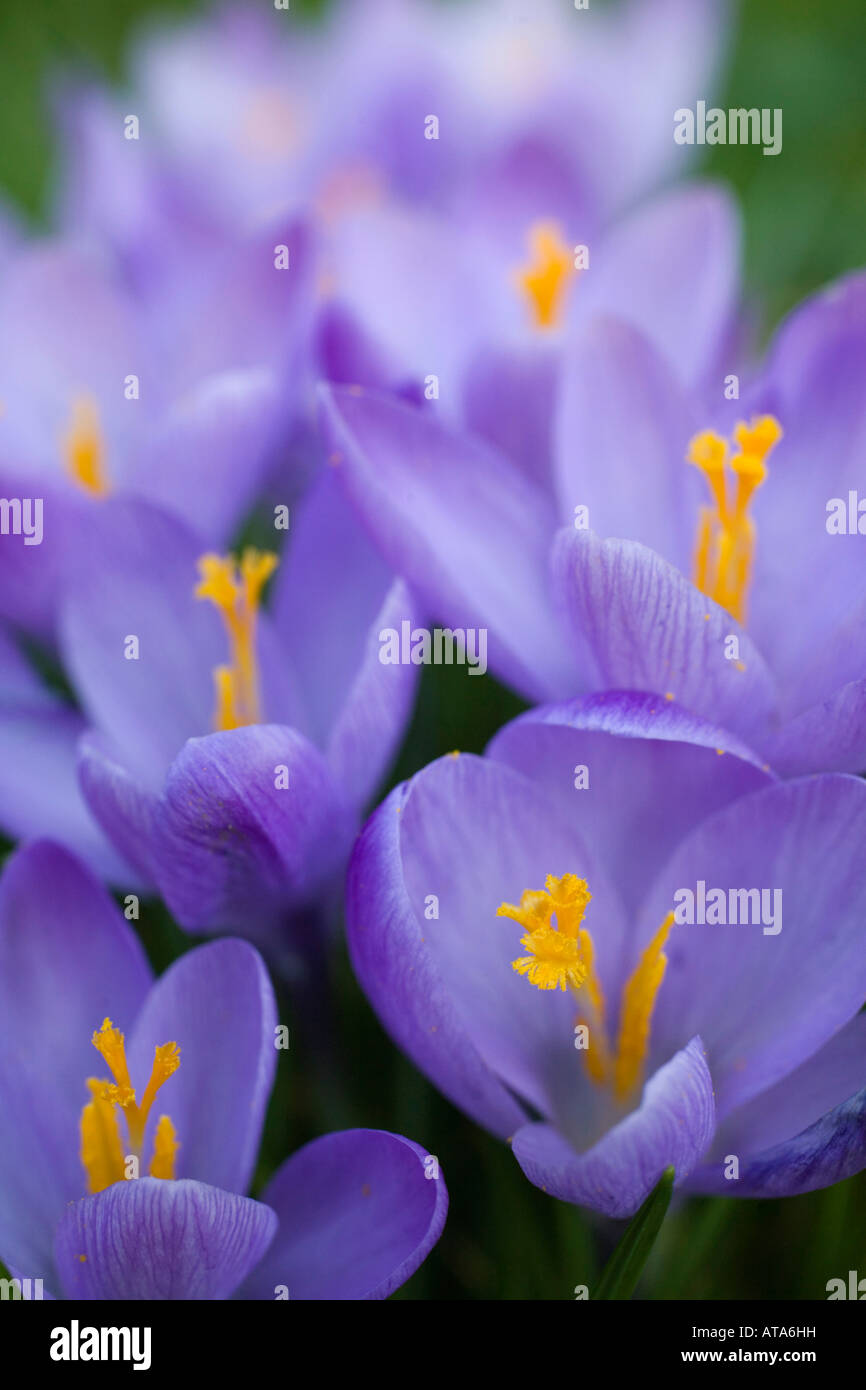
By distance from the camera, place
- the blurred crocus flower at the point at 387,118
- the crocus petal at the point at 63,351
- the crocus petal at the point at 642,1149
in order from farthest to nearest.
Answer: the blurred crocus flower at the point at 387,118, the crocus petal at the point at 63,351, the crocus petal at the point at 642,1149

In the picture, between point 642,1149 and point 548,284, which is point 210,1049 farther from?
point 548,284

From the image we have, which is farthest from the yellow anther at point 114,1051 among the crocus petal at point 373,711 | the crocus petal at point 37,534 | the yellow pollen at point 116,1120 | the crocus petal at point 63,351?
the crocus petal at point 63,351

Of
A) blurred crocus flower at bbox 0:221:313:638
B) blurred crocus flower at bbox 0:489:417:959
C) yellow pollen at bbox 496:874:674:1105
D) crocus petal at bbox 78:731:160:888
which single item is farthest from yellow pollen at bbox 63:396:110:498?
yellow pollen at bbox 496:874:674:1105

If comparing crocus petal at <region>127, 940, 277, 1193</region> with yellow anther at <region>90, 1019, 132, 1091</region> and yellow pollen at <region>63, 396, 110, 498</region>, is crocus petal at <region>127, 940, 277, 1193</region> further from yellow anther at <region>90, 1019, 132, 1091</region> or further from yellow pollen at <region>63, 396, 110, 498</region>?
yellow pollen at <region>63, 396, 110, 498</region>

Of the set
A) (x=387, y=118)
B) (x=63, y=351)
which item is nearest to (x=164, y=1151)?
(x=63, y=351)

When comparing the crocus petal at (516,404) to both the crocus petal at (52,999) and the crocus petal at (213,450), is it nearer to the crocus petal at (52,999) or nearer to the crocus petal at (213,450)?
the crocus petal at (213,450)

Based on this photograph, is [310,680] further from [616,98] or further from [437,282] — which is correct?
[616,98]
